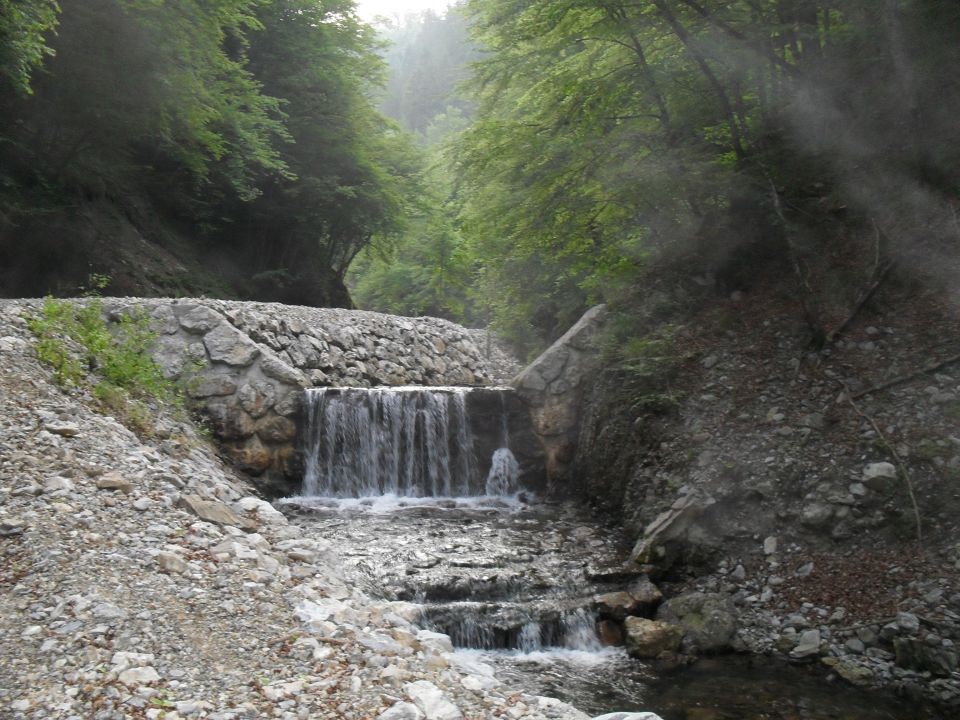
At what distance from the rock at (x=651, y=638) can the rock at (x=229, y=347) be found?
6808 mm

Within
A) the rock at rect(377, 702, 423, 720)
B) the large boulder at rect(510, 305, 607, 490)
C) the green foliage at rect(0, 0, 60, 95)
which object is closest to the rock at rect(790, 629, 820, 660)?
the rock at rect(377, 702, 423, 720)

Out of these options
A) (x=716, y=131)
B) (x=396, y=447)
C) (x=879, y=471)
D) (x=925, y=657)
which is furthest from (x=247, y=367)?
(x=925, y=657)

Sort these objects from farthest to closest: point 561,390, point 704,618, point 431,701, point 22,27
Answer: point 561,390, point 22,27, point 704,618, point 431,701

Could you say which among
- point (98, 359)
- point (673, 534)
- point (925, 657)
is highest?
point (98, 359)

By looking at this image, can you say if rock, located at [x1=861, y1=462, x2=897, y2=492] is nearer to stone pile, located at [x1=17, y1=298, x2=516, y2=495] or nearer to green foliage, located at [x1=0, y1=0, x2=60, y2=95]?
stone pile, located at [x1=17, y1=298, x2=516, y2=495]

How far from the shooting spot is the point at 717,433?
733 centimetres

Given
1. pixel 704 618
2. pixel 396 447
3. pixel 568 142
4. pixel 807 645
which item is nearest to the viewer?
pixel 807 645

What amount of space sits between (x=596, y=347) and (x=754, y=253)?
2542mm

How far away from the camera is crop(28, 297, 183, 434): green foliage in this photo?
20.5 ft

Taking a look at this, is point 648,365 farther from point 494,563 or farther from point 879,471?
point 494,563

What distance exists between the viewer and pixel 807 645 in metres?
5.30

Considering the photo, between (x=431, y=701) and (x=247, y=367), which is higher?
(x=247, y=367)

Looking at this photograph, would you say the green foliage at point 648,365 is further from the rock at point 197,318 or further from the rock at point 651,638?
the rock at point 197,318

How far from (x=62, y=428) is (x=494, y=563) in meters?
4.14
